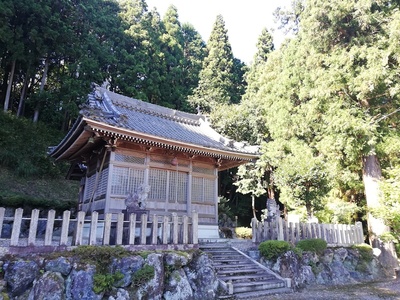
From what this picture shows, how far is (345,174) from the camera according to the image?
15.0m

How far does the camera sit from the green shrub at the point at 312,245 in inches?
402

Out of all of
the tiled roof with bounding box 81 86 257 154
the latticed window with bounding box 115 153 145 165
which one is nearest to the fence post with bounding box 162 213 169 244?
the latticed window with bounding box 115 153 145 165

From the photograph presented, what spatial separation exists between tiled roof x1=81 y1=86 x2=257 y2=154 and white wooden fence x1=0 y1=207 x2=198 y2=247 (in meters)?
3.39

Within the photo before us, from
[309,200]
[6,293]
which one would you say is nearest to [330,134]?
[309,200]

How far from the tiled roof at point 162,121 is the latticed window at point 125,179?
4.91 ft

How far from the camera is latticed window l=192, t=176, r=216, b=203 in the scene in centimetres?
1179

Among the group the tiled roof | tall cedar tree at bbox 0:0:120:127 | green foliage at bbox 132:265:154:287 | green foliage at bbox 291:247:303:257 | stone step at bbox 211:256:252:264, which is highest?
tall cedar tree at bbox 0:0:120:127

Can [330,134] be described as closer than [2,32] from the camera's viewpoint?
Yes

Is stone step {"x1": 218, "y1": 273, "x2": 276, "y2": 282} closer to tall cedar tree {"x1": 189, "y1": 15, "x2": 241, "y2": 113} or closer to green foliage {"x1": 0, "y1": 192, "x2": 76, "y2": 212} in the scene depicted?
green foliage {"x1": 0, "y1": 192, "x2": 76, "y2": 212}

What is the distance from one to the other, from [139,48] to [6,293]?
25853 mm

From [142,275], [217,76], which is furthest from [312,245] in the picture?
[217,76]

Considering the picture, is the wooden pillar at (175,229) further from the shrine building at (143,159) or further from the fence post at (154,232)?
the shrine building at (143,159)

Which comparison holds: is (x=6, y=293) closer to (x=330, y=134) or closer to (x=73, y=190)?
(x=330, y=134)

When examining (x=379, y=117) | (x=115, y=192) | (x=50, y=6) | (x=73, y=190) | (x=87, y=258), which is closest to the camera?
(x=87, y=258)
